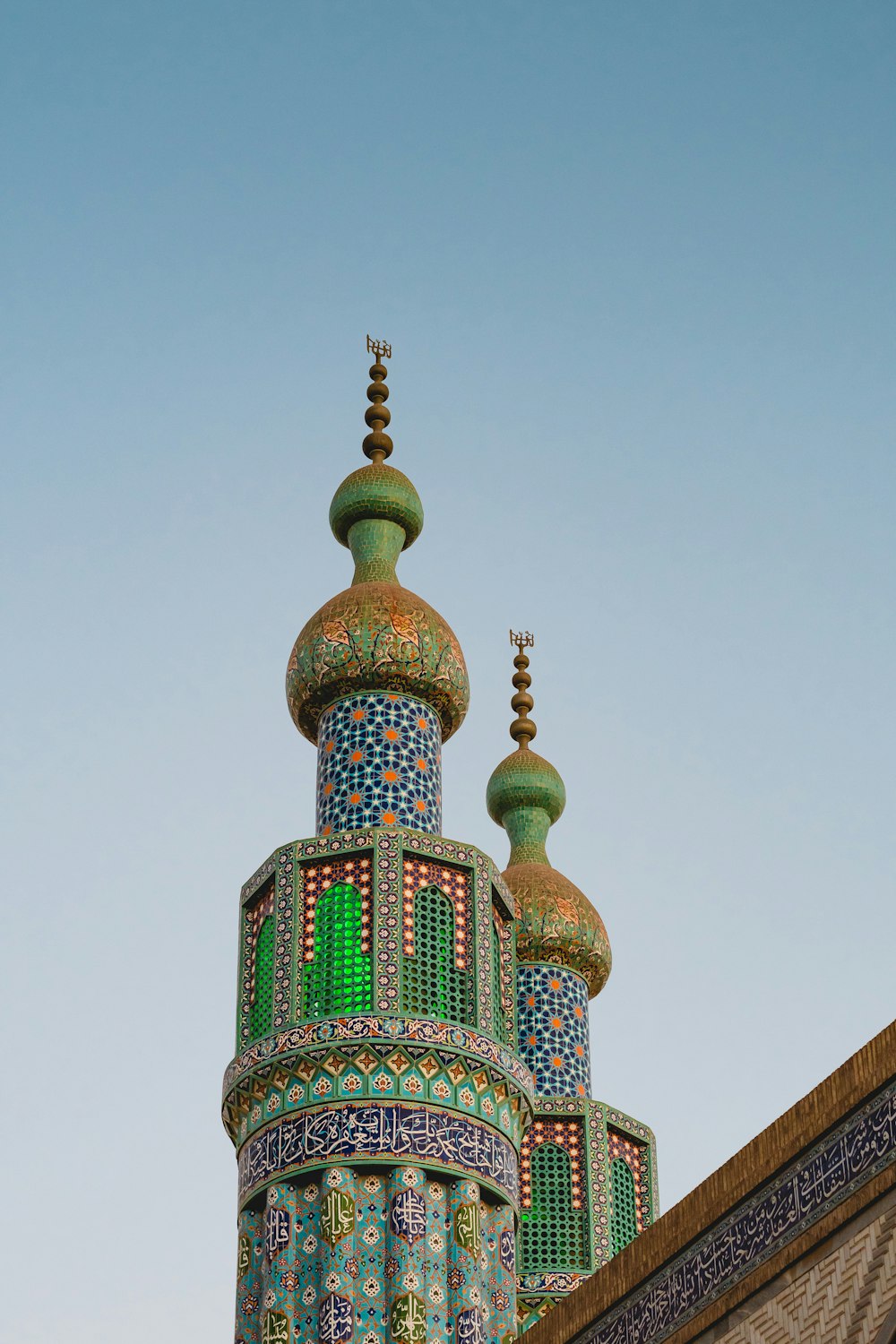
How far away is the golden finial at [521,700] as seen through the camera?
17.3 metres

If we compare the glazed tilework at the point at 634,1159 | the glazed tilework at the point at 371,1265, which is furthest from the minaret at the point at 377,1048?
the glazed tilework at the point at 634,1159

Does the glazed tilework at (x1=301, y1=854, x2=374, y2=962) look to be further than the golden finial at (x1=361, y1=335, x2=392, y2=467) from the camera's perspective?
No

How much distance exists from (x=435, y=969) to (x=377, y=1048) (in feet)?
2.33

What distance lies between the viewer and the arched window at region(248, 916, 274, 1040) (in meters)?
11.9

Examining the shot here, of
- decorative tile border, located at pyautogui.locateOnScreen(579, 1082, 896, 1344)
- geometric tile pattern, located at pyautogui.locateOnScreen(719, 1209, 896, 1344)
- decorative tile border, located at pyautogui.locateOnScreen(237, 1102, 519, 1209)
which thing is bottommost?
geometric tile pattern, located at pyautogui.locateOnScreen(719, 1209, 896, 1344)

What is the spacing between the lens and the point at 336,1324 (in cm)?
1055

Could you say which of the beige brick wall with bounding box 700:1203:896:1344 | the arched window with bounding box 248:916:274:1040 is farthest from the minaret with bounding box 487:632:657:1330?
the beige brick wall with bounding box 700:1203:896:1344

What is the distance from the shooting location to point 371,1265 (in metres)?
10.8

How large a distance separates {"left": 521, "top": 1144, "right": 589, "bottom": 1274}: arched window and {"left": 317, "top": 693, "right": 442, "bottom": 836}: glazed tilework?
3272mm

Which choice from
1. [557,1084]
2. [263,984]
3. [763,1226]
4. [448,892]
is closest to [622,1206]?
[557,1084]

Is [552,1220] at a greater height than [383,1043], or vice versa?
[552,1220]

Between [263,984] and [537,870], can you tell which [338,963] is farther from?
[537,870]

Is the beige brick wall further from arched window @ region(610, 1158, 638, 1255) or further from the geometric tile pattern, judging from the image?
arched window @ region(610, 1158, 638, 1255)

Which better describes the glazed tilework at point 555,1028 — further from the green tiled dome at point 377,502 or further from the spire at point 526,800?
the green tiled dome at point 377,502
